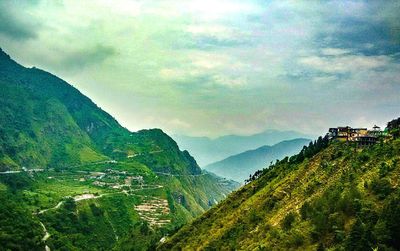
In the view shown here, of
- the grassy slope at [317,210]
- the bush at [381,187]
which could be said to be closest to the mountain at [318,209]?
the grassy slope at [317,210]

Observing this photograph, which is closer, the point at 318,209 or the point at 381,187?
the point at 381,187

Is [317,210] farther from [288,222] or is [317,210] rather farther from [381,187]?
[381,187]

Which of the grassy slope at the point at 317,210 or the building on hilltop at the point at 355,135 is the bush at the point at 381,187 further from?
the building on hilltop at the point at 355,135

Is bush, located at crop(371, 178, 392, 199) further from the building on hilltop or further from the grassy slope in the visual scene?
the building on hilltop

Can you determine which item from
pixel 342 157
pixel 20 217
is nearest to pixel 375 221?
pixel 342 157

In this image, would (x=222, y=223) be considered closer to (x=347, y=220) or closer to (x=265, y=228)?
(x=265, y=228)

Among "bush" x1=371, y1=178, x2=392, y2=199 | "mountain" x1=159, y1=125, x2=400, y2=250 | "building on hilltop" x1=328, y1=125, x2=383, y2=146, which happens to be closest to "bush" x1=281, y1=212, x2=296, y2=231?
"mountain" x1=159, y1=125, x2=400, y2=250

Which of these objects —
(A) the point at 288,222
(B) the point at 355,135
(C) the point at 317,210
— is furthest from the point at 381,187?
(B) the point at 355,135
